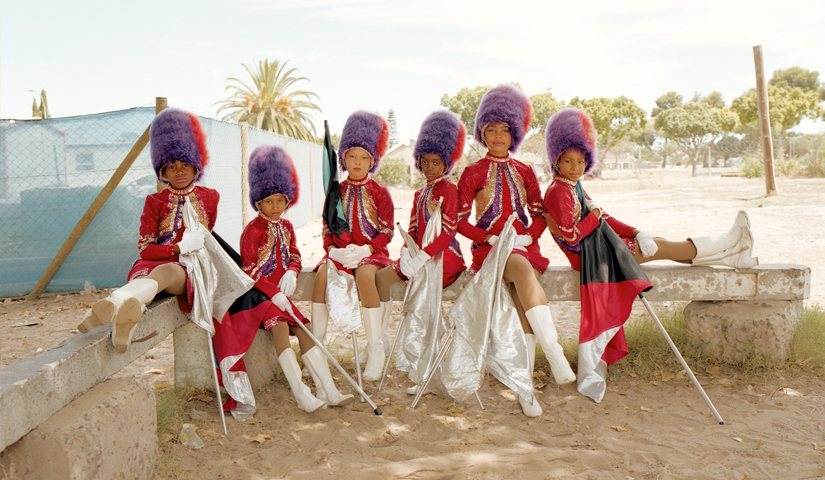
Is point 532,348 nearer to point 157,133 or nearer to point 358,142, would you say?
point 358,142

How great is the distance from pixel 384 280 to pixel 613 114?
117ft

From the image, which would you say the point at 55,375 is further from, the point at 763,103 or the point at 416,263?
the point at 763,103

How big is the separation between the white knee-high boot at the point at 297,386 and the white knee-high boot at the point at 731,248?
8.43 feet

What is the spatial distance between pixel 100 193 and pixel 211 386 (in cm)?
333

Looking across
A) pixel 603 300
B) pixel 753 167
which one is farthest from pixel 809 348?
pixel 753 167

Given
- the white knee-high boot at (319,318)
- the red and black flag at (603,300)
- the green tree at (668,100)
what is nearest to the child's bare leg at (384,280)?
the white knee-high boot at (319,318)

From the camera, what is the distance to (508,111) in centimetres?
343

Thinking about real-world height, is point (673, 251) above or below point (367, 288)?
above

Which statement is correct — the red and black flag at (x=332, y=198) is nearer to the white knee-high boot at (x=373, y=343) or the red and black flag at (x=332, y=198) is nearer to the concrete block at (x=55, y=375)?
the white knee-high boot at (x=373, y=343)

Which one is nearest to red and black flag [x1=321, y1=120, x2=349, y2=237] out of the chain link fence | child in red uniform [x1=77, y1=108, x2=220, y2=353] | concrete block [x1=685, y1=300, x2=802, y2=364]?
child in red uniform [x1=77, y1=108, x2=220, y2=353]

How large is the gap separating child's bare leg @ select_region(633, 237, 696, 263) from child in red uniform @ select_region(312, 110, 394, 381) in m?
1.69

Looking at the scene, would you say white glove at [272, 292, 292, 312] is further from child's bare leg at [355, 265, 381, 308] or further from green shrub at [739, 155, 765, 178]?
green shrub at [739, 155, 765, 178]

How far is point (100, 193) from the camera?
5617 millimetres

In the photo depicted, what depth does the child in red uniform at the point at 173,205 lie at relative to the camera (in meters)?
2.97
